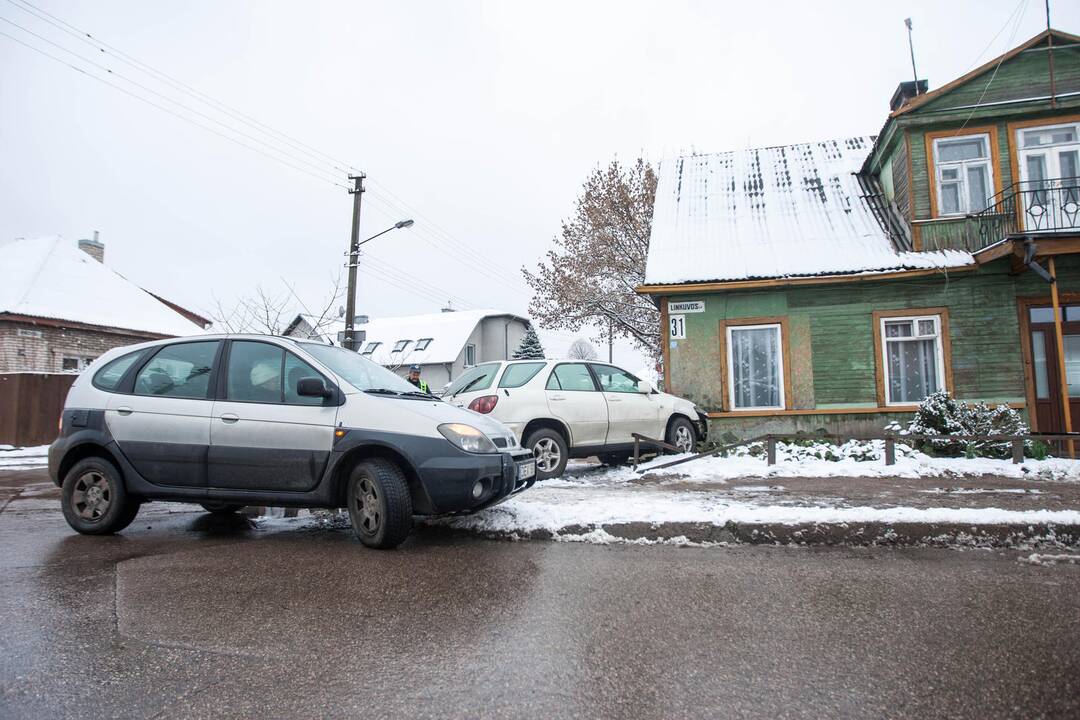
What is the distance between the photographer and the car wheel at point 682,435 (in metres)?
10.5

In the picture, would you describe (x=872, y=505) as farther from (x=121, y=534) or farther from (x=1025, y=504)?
(x=121, y=534)

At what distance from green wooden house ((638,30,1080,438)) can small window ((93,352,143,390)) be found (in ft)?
29.6

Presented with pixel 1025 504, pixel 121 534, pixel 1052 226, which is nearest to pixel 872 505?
pixel 1025 504

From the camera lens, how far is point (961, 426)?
9.75 m

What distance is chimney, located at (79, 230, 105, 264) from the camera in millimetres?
31031

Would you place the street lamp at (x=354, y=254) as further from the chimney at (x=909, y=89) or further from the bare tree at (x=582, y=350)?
the bare tree at (x=582, y=350)

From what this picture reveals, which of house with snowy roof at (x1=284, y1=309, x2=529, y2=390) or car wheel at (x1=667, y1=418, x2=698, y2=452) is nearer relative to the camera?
car wheel at (x1=667, y1=418, x2=698, y2=452)

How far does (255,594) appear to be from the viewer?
13.1 feet

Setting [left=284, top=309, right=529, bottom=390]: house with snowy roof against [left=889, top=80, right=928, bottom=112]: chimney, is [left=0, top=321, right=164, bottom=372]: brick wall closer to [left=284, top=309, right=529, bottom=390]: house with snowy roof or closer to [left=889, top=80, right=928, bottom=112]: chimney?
[left=284, top=309, right=529, bottom=390]: house with snowy roof

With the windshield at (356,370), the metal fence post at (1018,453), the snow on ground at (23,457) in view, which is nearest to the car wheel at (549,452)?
the windshield at (356,370)

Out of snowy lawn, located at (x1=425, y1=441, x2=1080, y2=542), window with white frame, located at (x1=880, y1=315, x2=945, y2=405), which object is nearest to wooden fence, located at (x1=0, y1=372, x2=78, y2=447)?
snowy lawn, located at (x1=425, y1=441, x2=1080, y2=542)

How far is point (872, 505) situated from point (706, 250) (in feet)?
28.7

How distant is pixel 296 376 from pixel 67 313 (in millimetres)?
21840

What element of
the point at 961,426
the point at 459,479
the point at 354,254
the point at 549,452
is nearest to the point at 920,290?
the point at 961,426
